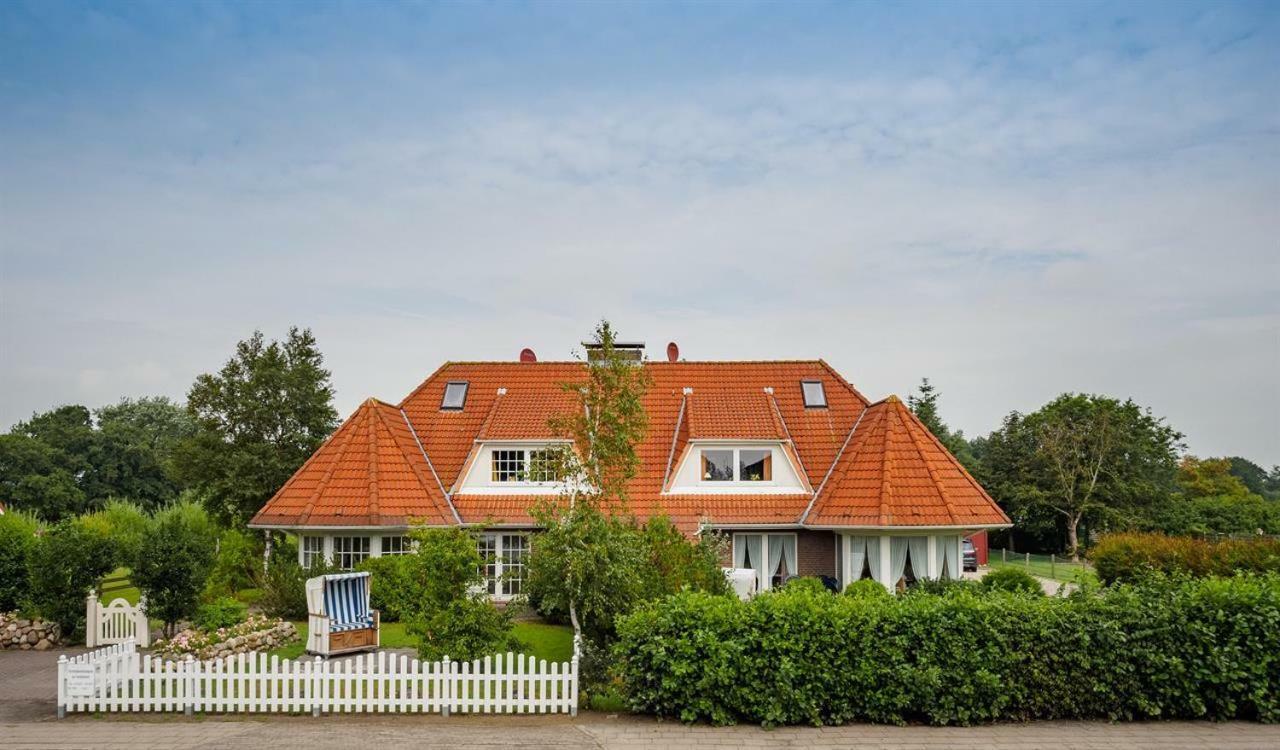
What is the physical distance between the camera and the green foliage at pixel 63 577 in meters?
17.8

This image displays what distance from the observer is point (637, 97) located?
1897 cm

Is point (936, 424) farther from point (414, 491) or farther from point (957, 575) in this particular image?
point (414, 491)

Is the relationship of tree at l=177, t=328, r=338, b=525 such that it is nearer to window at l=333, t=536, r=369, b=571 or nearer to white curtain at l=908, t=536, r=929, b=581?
window at l=333, t=536, r=369, b=571

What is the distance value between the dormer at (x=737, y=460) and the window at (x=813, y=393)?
288 centimetres

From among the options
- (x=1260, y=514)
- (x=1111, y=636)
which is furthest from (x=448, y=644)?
(x=1260, y=514)

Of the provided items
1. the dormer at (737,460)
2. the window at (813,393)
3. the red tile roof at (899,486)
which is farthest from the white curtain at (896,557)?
the window at (813,393)

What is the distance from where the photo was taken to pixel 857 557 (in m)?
21.4

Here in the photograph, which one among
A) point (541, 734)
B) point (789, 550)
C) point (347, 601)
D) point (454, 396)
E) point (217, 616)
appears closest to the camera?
point (541, 734)

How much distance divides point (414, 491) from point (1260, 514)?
53.9m

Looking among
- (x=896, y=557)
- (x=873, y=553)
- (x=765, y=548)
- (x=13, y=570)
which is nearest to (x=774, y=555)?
(x=765, y=548)

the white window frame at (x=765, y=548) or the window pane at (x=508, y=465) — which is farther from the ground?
the window pane at (x=508, y=465)

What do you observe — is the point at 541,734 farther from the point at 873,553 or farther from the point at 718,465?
the point at 718,465

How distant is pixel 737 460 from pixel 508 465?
22.1 feet

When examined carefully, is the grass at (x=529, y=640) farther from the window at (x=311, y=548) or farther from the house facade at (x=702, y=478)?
the window at (x=311, y=548)
